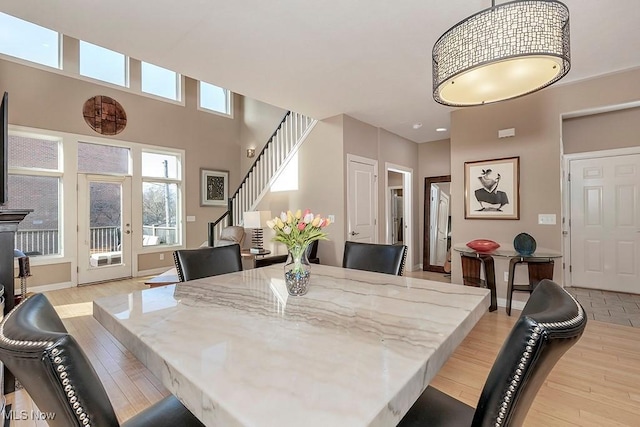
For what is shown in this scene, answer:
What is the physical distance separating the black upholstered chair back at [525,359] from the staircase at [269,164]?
4499mm

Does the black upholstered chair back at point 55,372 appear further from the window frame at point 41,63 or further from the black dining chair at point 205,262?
the window frame at point 41,63

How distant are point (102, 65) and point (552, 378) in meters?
7.70

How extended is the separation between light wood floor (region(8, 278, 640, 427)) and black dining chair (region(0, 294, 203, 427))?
1.50m

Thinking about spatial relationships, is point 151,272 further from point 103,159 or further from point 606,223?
point 606,223

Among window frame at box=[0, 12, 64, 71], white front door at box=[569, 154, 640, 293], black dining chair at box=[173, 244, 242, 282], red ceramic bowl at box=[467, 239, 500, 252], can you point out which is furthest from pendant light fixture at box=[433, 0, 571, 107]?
window frame at box=[0, 12, 64, 71]

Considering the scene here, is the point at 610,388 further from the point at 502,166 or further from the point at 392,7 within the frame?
the point at 392,7

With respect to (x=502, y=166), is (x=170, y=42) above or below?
above

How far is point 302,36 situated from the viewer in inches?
102

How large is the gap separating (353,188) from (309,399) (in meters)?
4.20

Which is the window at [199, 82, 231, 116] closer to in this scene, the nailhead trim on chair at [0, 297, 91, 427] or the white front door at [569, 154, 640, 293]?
the white front door at [569, 154, 640, 293]

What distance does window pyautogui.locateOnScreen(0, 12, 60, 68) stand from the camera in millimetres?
4762

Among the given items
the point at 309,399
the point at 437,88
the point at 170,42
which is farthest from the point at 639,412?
the point at 170,42

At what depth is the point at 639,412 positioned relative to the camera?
1.85 meters

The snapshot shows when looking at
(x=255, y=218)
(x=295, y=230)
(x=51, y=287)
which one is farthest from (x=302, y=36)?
(x=51, y=287)
